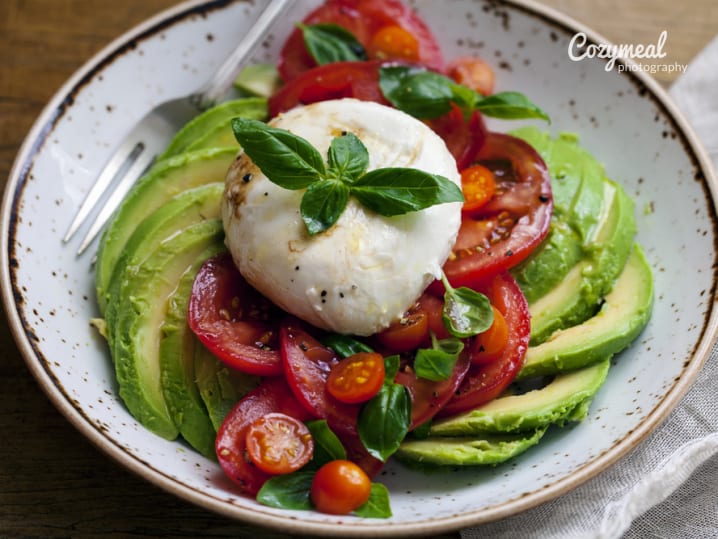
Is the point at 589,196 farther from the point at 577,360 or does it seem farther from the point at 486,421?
the point at 486,421

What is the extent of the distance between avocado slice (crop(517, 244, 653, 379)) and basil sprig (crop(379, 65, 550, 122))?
2.80 feet

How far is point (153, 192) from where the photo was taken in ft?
12.2

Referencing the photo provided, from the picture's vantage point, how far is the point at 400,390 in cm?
311

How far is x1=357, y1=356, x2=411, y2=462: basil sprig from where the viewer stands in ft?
10.0

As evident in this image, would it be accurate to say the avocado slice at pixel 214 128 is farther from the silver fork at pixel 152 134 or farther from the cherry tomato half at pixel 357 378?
the cherry tomato half at pixel 357 378

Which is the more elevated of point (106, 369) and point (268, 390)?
point (268, 390)

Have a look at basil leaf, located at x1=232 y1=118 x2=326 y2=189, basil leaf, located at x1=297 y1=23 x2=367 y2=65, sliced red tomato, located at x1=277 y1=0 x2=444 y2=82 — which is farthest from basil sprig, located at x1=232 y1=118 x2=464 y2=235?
sliced red tomato, located at x1=277 y1=0 x2=444 y2=82

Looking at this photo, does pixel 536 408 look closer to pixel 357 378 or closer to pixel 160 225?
pixel 357 378

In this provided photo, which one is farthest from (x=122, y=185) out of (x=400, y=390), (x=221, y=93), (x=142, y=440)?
(x=400, y=390)

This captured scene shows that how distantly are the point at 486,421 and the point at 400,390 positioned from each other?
1.20 ft

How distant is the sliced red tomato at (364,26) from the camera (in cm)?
446

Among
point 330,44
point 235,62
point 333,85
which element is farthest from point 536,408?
point 235,62

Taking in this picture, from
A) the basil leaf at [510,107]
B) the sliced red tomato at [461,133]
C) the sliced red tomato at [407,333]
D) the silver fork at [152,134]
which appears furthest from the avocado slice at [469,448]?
the silver fork at [152,134]

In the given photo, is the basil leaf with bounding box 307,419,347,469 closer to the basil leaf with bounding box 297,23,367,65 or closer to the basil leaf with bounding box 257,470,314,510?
the basil leaf with bounding box 257,470,314,510
